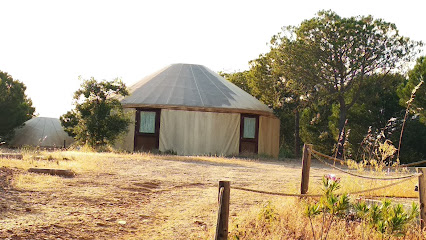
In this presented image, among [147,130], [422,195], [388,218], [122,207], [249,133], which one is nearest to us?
[388,218]

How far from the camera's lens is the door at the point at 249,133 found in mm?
17234

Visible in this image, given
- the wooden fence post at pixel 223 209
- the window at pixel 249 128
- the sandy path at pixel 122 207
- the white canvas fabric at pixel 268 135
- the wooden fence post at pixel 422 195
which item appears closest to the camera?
the wooden fence post at pixel 223 209

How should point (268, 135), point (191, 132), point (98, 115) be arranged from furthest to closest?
point (268, 135) → point (191, 132) → point (98, 115)

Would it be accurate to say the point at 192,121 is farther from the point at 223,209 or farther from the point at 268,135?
the point at 223,209

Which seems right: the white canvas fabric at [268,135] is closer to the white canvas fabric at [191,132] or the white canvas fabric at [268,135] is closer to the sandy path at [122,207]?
the white canvas fabric at [191,132]

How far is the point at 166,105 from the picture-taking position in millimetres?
16156

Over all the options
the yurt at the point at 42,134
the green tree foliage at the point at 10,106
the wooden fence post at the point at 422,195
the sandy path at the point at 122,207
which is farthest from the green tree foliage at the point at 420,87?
the green tree foliage at the point at 10,106

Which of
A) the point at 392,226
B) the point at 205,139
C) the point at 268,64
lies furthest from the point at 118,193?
the point at 268,64

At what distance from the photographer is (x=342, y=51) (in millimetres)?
16453

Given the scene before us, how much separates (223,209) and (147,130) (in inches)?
521

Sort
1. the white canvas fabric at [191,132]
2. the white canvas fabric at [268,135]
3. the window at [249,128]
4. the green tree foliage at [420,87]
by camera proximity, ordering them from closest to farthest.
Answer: the green tree foliage at [420,87]
the white canvas fabric at [191,132]
the window at [249,128]
the white canvas fabric at [268,135]

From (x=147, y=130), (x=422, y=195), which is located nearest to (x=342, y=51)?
(x=147, y=130)

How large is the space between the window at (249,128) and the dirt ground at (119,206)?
29.8 feet

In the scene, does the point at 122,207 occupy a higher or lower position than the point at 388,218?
lower
